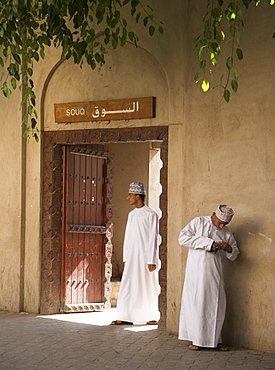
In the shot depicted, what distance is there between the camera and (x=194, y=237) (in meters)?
7.52

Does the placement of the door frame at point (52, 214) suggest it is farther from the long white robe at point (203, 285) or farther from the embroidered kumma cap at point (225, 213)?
the embroidered kumma cap at point (225, 213)

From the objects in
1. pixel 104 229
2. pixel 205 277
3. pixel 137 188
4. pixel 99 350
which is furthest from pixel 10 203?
pixel 205 277

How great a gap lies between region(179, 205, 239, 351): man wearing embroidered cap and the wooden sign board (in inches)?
69.4

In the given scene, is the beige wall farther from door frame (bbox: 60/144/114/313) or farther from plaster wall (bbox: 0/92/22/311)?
door frame (bbox: 60/144/114/313)

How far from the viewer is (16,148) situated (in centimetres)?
973

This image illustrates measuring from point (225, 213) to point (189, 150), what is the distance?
1.15 m

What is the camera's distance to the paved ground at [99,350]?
6.67 m

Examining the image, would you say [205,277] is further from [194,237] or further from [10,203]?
[10,203]

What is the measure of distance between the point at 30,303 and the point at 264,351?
3.57 metres

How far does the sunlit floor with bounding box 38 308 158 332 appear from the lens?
28.7 feet

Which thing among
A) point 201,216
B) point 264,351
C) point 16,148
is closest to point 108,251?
point 16,148

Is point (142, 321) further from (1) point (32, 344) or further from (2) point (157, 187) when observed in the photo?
(2) point (157, 187)

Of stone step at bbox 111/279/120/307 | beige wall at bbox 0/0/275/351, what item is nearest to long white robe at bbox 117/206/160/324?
beige wall at bbox 0/0/275/351

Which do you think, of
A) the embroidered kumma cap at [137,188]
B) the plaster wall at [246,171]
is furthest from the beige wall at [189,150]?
the embroidered kumma cap at [137,188]
